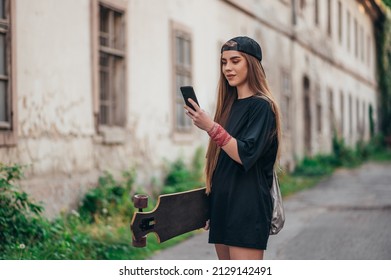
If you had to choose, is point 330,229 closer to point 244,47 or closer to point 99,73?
point 99,73

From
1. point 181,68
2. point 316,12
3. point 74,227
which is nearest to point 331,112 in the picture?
point 316,12

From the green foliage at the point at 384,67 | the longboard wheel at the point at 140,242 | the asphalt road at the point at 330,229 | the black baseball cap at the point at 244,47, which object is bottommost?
the asphalt road at the point at 330,229

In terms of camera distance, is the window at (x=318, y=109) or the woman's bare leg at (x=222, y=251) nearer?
the woman's bare leg at (x=222, y=251)

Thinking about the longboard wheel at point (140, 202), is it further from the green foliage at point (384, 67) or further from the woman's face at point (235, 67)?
the green foliage at point (384, 67)

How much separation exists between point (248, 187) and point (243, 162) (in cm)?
15

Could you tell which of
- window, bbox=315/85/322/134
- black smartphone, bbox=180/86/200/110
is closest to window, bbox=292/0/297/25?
window, bbox=315/85/322/134

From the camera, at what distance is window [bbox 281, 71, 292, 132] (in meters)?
16.8

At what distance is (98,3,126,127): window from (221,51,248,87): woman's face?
5438 mm

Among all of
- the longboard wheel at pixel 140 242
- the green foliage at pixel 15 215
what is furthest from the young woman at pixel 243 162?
the green foliage at pixel 15 215

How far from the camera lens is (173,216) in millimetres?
3193

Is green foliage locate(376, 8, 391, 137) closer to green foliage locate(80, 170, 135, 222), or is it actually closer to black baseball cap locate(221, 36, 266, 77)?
green foliage locate(80, 170, 135, 222)

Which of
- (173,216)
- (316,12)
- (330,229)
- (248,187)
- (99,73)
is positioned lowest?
(330,229)

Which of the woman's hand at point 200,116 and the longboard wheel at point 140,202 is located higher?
the woman's hand at point 200,116

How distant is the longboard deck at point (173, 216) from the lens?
306 centimetres
